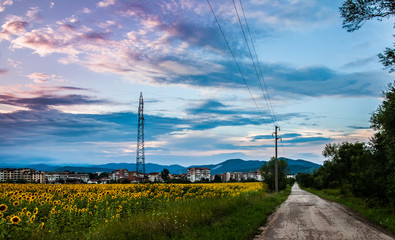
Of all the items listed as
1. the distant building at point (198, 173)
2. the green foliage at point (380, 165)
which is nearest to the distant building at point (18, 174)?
the distant building at point (198, 173)

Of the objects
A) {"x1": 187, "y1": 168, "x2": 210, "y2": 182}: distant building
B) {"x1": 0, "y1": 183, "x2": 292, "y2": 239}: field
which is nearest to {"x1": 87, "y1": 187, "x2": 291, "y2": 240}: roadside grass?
{"x1": 0, "y1": 183, "x2": 292, "y2": 239}: field

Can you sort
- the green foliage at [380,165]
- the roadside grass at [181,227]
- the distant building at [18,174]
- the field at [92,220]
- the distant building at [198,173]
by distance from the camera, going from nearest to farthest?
1. the field at [92,220]
2. the roadside grass at [181,227]
3. the green foliage at [380,165]
4. the distant building at [18,174]
5. the distant building at [198,173]

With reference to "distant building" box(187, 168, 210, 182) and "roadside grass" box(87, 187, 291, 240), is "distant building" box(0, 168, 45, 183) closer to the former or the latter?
"distant building" box(187, 168, 210, 182)

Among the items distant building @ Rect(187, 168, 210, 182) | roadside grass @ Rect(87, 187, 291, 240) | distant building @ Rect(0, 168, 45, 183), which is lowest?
distant building @ Rect(187, 168, 210, 182)

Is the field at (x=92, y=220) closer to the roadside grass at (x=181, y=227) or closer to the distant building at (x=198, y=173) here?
the roadside grass at (x=181, y=227)

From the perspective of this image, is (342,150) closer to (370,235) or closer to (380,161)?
(380,161)

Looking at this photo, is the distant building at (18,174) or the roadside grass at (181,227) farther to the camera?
the distant building at (18,174)

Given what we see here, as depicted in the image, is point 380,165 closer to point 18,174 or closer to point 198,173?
point 18,174

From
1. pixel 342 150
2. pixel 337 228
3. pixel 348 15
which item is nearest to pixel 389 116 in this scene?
pixel 348 15

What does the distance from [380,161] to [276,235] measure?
62.6 feet

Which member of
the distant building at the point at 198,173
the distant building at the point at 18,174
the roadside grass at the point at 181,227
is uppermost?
the roadside grass at the point at 181,227

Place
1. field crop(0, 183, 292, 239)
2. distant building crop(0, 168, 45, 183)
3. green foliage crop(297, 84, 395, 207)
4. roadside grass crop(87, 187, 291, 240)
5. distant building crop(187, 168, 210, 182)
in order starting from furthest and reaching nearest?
distant building crop(187, 168, 210, 182), distant building crop(0, 168, 45, 183), green foliage crop(297, 84, 395, 207), roadside grass crop(87, 187, 291, 240), field crop(0, 183, 292, 239)

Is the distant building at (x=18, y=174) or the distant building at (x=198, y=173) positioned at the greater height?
the distant building at (x=18, y=174)

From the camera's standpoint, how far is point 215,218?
13055 mm
